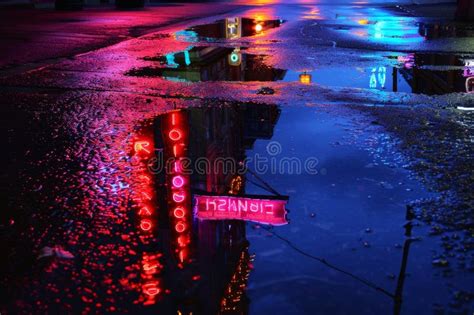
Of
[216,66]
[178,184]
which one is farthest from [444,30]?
[178,184]

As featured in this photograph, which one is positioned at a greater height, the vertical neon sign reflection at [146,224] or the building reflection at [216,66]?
the building reflection at [216,66]

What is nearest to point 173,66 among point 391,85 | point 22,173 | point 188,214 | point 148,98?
point 148,98

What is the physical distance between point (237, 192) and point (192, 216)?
1.83 feet

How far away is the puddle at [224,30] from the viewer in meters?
14.3

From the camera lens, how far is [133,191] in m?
3.91

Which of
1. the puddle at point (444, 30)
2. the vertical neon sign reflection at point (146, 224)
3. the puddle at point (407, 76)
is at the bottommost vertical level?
the vertical neon sign reflection at point (146, 224)

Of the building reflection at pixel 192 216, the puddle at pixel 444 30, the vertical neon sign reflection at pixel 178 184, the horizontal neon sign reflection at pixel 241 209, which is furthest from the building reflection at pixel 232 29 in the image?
the horizontal neon sign reflection at pixel 241 209

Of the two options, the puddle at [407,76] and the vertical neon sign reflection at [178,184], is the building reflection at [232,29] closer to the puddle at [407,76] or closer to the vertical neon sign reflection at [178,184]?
the puddle at [407,76]

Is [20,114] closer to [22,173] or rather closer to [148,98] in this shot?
[148,98]

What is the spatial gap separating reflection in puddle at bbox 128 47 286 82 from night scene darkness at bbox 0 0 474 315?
89 mm

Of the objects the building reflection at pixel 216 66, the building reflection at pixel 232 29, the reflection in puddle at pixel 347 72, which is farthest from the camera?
the building reflection at pixel 232 29

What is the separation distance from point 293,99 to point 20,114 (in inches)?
134

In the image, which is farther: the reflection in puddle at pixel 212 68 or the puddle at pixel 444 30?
the puddle at pixel 444 30

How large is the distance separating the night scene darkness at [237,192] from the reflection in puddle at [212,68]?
9 centimetres
